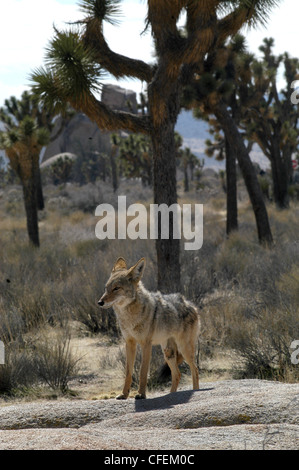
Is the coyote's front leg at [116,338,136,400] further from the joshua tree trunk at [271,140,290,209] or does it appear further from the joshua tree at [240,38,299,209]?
the joshua tree trunk at [271,140,290,209]

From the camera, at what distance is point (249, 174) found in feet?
57.1

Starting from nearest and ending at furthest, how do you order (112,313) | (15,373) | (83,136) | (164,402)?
(164,402) < (15,373) < (112,313) < (83,136)

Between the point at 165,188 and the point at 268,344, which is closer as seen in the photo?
the point at 268,344

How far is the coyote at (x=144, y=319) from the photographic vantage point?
533 cm

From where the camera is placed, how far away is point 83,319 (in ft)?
34.5

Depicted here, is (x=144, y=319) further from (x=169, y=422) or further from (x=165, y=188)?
(x=165, y=188)

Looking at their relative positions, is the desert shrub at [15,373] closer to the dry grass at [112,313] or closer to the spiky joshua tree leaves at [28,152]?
the dry grass at [112,313]

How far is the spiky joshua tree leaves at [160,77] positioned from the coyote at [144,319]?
3.01 meters

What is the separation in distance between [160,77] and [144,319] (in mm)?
5194

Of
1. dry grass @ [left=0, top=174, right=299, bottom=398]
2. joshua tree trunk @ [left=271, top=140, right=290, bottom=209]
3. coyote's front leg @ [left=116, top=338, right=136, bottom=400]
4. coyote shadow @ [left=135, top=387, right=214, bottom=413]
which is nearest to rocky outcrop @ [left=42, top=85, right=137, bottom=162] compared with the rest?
joshua tree trunk @ [left=271, top=140, right=290, bottom=209]

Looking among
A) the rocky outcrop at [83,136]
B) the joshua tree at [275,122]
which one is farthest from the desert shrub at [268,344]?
the rocky outcrop at [83,136]

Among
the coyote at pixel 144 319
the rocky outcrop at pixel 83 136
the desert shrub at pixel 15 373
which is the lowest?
the desert shrub at pixel 15 373

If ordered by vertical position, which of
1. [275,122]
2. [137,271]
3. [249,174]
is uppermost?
[275,122]

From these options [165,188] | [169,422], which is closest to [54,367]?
[165,188]
